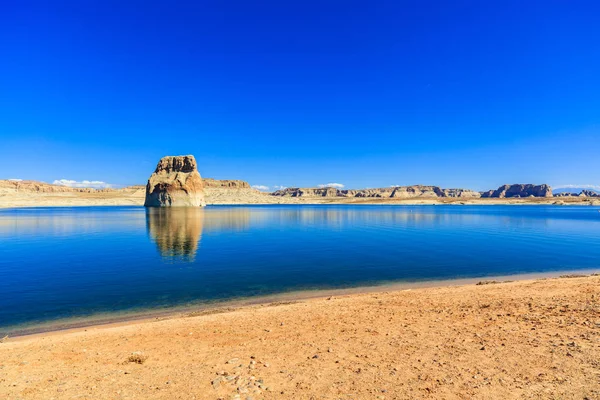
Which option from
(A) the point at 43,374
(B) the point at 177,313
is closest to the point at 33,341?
(A) the point at 43,374

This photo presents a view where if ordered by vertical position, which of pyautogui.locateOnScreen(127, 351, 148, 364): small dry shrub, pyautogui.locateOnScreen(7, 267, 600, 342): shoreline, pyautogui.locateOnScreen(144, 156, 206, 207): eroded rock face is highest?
pyautogui.locateOnScreen(144, 156, 206, 207): eroded rock face

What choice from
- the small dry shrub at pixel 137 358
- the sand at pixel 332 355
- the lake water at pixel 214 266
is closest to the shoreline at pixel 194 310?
the lake water at pixel 214 266

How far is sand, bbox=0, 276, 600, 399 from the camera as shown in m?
5.54

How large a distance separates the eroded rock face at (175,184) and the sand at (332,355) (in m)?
128

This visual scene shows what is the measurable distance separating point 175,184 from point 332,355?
13411cm

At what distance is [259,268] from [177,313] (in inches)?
302

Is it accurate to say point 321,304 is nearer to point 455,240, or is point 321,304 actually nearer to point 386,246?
point 386,246

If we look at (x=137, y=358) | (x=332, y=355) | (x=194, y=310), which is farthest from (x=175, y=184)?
(x=332, y=355)

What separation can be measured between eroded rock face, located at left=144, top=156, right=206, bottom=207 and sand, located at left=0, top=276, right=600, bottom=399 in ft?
421

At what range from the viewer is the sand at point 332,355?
554 cm

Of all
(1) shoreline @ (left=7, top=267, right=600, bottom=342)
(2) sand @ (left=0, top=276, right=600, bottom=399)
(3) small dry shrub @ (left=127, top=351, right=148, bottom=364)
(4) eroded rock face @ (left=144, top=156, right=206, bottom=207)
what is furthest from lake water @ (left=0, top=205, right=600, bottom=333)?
(4) eroded rock face @ (left=144, top=156, right=206, bottom=207)

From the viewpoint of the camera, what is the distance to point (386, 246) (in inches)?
1103

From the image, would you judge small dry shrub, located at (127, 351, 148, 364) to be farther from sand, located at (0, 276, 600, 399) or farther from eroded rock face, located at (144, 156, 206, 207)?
eroded rock face, located at (144, 156, 206, 207)

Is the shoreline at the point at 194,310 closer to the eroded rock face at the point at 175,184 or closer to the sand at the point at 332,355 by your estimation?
the sand at the point at 332,355
